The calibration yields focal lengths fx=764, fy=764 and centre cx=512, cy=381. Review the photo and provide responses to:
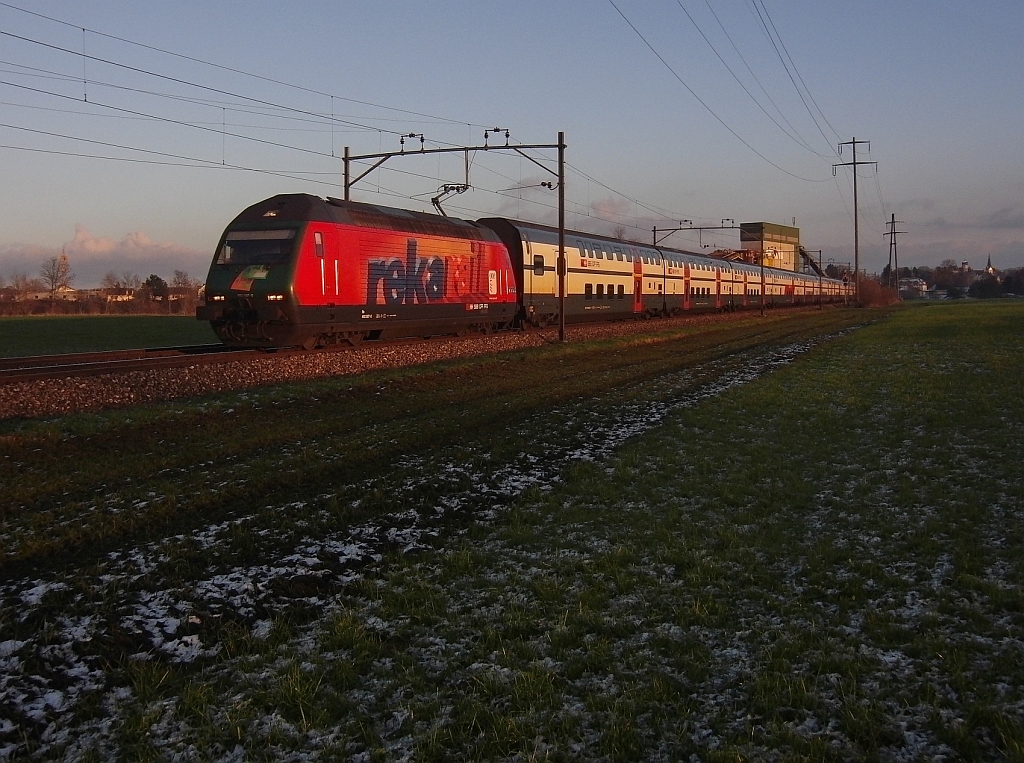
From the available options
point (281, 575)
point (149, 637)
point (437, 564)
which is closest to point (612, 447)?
point (437, 564)

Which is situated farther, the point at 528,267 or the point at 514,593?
the point at 528,267

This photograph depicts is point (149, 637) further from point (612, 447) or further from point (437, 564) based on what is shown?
point (612, 447)

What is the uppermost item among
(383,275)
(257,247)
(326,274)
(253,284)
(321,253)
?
(257,247)

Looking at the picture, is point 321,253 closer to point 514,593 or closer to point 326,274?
point 326,274

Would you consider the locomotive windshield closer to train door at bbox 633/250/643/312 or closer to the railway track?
the railway track

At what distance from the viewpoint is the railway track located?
45.8 feet

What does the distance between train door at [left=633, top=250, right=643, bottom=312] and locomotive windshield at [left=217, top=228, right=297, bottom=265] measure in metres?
25.1

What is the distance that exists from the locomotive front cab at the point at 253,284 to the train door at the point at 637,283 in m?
25.0

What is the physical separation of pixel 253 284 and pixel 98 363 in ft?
12.4

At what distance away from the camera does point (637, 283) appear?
133ft

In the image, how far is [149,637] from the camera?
4.47 meters

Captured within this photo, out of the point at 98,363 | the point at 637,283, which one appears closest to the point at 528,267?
the point at 637,283

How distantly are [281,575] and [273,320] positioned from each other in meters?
13.6

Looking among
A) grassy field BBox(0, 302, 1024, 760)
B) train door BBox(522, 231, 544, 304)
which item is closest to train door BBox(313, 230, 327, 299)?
grassy field BBox(0, 302, 1024, 760)
